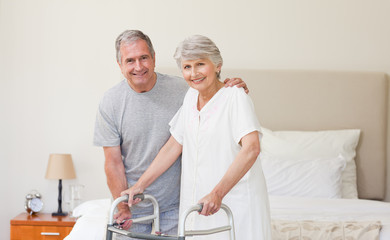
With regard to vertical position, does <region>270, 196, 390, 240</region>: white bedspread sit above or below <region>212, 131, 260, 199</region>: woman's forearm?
below

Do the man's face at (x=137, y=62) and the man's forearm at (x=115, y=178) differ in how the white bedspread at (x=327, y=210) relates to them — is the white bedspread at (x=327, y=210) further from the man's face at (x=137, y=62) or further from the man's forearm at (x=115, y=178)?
the man's face at (x=137, y=62)

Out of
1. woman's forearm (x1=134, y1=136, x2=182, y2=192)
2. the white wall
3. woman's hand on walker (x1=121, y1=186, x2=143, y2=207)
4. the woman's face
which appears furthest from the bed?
the woman's face

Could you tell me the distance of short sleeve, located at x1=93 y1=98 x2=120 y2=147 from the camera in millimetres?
2658

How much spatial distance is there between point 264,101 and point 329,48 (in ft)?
2.45

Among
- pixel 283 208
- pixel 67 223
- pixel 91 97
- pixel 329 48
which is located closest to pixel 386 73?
pixel 329 48

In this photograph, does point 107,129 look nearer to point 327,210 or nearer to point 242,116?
point 242,116

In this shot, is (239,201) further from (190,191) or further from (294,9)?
(294,9)

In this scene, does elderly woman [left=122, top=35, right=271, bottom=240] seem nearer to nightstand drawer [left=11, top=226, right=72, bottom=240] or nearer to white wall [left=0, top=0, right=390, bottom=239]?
nightstand drawer [left=11, top=226, right=72, bottom=240]

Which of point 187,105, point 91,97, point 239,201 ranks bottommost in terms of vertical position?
point 239,201

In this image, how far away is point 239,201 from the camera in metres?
2.23

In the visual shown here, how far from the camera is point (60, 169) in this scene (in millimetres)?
4836

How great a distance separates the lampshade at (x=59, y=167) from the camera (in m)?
4.82

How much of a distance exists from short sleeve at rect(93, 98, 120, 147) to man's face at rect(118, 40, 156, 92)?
0.18 meters

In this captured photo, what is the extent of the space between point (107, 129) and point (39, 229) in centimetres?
231
